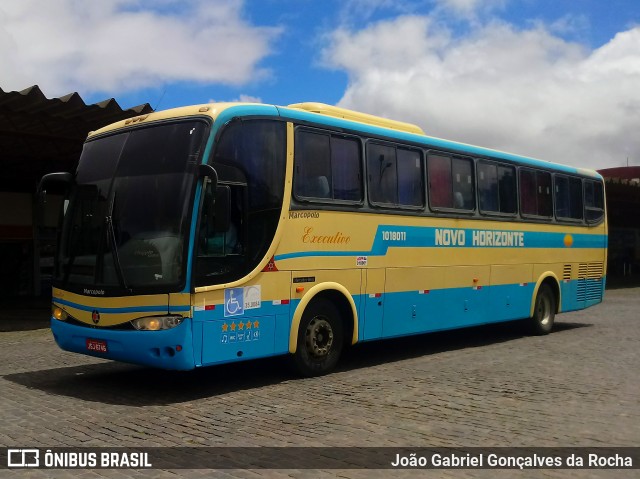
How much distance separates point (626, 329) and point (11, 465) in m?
13.4

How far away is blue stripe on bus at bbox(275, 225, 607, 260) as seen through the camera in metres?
9.88

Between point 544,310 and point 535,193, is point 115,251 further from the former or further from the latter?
point 544,310

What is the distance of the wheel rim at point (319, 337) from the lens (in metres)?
8.98

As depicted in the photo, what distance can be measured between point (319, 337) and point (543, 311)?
6.90 metres

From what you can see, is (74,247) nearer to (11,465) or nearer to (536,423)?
(11,465)

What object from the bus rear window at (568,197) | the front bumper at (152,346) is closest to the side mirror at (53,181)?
the front bumper at (152,346)

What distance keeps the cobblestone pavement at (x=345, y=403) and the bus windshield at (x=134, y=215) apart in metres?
1.39

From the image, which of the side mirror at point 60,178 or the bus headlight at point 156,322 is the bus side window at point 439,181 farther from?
the side mirror at point 60,178

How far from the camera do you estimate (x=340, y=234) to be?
30.5 feet

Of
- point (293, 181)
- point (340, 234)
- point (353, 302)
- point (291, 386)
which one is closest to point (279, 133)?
point (293, 181)

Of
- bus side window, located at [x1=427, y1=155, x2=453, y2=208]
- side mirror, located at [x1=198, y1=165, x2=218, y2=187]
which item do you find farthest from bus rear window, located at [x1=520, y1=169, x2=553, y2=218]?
side mirror, located at [x1=198, y1=165, x2=218, y2=187]

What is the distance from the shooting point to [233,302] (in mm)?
7871

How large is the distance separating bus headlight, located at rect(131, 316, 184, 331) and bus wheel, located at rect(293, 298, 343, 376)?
1948 mm

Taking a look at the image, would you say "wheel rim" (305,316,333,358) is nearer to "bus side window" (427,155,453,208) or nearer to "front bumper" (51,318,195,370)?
"front bumper" (51,318,195,370)
